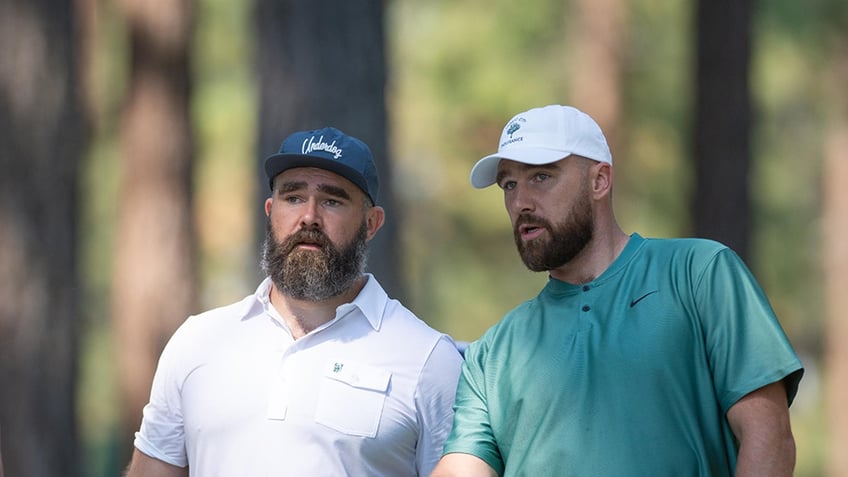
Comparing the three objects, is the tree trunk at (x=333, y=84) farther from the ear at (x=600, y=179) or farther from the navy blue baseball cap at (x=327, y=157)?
the ear at (x=600, y=179)

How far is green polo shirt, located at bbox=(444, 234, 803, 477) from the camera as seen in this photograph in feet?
13.3

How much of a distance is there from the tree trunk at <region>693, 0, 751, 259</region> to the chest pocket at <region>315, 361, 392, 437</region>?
7.73 m

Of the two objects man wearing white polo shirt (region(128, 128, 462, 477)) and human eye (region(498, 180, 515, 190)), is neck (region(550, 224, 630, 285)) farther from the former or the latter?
man wearing white polo shirt (region(128, 128, 462, 477))

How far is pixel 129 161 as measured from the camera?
14070mm

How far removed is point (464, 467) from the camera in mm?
4375

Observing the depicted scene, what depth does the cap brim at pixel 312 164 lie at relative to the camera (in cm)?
483

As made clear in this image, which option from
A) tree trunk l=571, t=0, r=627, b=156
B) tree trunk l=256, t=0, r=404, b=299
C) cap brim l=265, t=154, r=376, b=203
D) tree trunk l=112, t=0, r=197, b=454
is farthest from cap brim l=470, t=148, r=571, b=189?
tree trunk l=571, t=0, r=627, b=156

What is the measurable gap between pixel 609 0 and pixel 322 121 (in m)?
11.8

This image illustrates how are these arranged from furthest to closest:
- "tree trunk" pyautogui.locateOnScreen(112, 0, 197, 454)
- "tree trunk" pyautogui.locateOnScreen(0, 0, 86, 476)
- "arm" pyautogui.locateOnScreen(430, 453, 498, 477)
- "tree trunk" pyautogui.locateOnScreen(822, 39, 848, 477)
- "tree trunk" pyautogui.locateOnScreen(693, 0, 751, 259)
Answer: "tree trunk" pyautogui.locateOnScreen(822, 39, 848, 477) < "tree trunk" pyautogui.locateOnScreen(112, 0, 197, 454) < "tree trunk" pyautogui.locateOnScreen(693, 0, 751, 259) < "tree trunk" pyautogui.locateOnScreen(0, 0, 86, 476) < "arm" pyautogui.locateOnScreen(430, 453, 498, 477)

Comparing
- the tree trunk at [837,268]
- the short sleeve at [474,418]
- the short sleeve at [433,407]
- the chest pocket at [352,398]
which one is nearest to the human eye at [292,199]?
the chest pocket at [352,398]

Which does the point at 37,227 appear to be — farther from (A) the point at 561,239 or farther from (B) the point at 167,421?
(A) the point at 561,239

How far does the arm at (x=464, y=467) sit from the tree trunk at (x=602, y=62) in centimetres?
1288

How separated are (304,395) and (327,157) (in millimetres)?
800

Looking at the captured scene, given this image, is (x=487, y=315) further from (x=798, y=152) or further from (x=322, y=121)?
(x=322, y=121)
